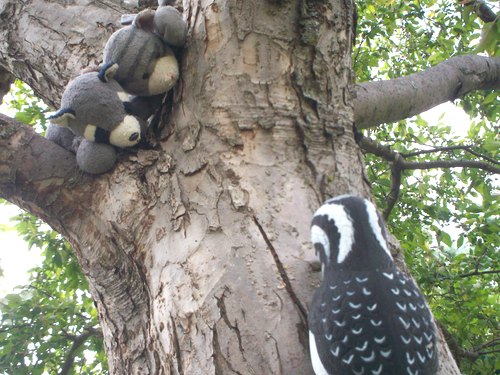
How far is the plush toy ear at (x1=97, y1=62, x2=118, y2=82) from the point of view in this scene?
4.44ft

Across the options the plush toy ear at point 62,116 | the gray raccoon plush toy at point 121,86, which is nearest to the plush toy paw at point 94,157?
the gray raccoon plush toy at point 121,86

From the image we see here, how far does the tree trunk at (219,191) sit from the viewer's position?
44.3 inches

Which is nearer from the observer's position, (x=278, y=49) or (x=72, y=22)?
(x=278, y=49)

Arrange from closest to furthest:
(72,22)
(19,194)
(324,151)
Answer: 1. (324,151)
2. (19,194)
3. (72,22)

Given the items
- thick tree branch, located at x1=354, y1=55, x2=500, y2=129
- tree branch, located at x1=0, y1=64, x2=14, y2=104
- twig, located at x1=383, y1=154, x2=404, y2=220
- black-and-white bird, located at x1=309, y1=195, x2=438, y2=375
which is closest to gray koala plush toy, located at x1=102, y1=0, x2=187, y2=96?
black-and-white bird, located at x1=309, y1=195, x2=438, y2=375

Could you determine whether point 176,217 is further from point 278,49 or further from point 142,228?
point 278,49

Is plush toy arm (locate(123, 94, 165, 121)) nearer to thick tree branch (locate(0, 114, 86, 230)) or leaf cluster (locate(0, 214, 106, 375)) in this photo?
thick tree branch (locate(0, 114, 86, 230))

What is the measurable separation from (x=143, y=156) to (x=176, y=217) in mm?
232

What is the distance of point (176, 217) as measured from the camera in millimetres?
1317

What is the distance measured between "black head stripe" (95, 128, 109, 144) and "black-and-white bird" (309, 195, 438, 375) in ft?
2.25

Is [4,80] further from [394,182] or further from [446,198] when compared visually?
[446,198]

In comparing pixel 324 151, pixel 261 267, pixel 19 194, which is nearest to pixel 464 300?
pixel 324 151

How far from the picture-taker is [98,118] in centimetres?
136

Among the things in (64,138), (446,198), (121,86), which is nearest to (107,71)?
(121,86)
